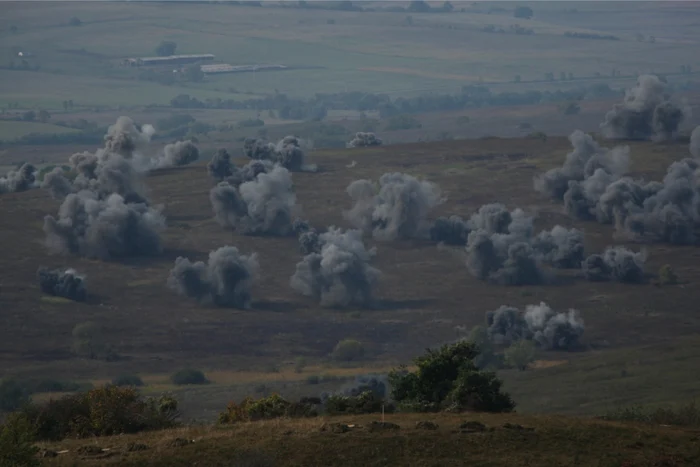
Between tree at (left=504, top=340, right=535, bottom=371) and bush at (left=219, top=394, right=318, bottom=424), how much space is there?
5802 centimetres

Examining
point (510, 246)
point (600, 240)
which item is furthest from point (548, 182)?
point (510, 246)

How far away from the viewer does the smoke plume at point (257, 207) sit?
177625 millimetres

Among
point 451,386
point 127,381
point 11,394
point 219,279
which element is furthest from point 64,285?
point 451,386

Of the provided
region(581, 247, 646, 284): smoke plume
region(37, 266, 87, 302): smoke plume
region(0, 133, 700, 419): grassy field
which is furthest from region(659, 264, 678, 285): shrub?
region(37, 266, 87, 302): smoke plume

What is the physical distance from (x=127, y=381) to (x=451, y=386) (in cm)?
5288

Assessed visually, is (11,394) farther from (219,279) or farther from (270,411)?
(270,411)

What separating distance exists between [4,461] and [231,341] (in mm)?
86434

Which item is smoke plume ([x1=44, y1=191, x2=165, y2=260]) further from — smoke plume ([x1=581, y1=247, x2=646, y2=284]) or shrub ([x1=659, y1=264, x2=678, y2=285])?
shrub ([x1=659, y1=264, x2=678, y2=285])

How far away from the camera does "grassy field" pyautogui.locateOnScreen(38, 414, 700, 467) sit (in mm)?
49125

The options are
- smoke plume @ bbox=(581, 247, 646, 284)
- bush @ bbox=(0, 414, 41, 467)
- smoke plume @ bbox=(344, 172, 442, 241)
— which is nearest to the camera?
bush @ bbox=(0, 414, 41, 467)

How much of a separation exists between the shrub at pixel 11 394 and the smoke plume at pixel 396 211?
→ 3082 inches

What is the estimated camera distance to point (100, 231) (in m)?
164

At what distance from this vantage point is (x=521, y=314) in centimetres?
13725

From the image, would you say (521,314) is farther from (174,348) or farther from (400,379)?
(400,379)
